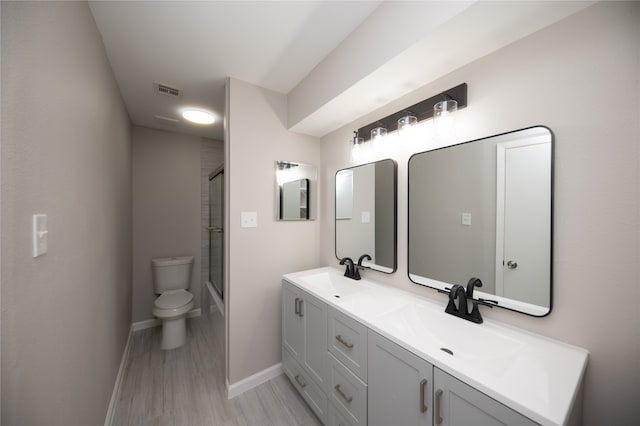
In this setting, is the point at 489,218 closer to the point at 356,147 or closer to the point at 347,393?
the point at 356,147

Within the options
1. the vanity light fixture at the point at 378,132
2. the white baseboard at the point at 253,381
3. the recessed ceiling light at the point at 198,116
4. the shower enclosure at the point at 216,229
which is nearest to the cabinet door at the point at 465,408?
the vanity light fixture at the point at 378,132

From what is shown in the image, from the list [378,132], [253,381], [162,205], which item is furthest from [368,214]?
[162,205]

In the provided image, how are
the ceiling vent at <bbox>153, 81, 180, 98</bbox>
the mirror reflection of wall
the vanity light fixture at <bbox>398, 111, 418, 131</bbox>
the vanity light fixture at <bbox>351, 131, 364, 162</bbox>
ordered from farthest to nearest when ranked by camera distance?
the mirror reflection of wall, the ceiling vent at <bbox>153, 81, 180, 98</bbox>, the vanity light fixture at <bbox>351, 131, 364, 162</bbox>, the vanity light fixture at <bbox>398, 111, 418, 131</bbox>

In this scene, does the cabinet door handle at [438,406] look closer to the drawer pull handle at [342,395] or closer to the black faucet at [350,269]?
the drawer pull handle at [342,395]

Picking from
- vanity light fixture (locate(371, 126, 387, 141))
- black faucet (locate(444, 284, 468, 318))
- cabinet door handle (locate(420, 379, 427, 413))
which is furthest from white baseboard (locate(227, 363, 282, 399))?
vanity light fixture (locate(371, 126, 387, 141))

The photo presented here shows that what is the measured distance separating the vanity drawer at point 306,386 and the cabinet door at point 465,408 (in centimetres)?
83

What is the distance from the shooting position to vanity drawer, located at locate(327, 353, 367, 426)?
1.13 m

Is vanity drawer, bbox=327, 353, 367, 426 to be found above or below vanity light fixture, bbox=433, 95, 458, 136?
below

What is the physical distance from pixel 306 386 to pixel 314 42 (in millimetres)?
2335

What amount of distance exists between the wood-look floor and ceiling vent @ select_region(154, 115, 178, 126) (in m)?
2.49

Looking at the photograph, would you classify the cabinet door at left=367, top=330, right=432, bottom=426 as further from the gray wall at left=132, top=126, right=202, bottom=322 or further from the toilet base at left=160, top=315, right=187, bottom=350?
the gray wall at left=132, top=126, right=202, bottom=322

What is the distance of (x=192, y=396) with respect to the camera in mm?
1727

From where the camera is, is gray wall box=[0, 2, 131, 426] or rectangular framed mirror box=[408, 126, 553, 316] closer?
gray wall box=[0, 2, 131, 426]

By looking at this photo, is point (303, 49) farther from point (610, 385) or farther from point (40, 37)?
point (610, 385)
